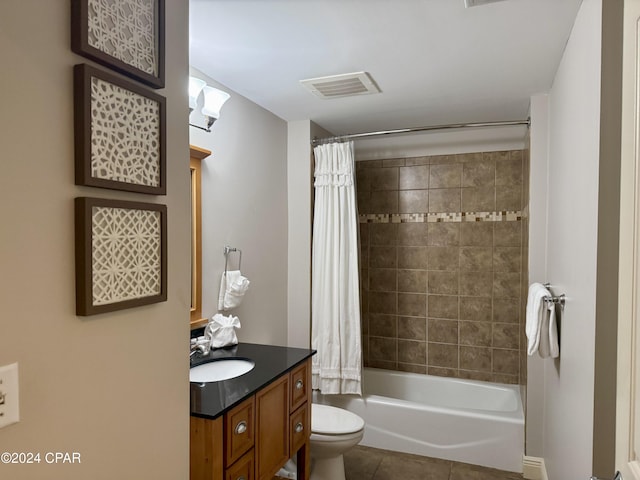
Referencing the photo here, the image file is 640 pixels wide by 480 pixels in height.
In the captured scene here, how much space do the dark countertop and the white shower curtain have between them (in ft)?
2.91

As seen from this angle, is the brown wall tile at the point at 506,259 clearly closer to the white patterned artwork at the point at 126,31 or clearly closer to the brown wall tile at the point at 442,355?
the brown wall tile at the point at 442,355

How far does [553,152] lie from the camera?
7.79 ft

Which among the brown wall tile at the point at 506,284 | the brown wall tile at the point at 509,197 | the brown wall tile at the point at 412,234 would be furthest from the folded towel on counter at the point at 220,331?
the brown wall tile at the point at 509,197

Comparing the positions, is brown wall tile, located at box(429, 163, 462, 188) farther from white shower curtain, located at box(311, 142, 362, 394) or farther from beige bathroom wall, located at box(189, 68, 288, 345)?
beige bathroom wall, located at box(189, 68, 288, 345)

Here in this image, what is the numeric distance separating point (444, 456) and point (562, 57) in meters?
2.58

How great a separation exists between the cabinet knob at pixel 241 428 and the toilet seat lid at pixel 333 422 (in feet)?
2.75

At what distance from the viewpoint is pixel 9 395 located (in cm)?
75

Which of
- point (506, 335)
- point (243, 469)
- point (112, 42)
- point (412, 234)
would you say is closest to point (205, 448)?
point (243, 469)

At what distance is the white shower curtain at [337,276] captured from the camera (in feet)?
10.2

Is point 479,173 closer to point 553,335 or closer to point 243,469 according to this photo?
point 553,335

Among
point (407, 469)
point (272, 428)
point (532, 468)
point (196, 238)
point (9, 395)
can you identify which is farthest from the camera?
point (407, 469)

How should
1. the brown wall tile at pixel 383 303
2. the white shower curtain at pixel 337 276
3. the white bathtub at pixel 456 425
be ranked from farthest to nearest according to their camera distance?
the brown wall tile at pixel 383 303 < the white shower curtain at pixel 337 276 < the white bathtub at pixel 456 425

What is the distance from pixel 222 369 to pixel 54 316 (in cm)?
135

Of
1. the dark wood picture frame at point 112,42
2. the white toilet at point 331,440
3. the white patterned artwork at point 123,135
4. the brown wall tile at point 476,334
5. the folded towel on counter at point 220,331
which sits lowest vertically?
the white toilet at point 331,440
